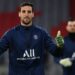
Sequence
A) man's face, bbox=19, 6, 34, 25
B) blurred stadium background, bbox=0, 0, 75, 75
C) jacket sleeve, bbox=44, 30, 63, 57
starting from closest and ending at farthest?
man's face, bbox=19, 6, 34, 25 < jacket sleeve, bbox=44, 30, 63, 57 < blurred stadium background, bbox=0, 0, 75, 75

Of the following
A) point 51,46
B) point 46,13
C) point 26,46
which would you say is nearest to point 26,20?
point 26,46

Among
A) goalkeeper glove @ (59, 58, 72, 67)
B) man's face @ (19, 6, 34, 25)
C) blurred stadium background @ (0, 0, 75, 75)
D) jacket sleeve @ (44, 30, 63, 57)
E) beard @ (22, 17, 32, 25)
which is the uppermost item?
blurred stadium background @ (0, 0, 75, 75)

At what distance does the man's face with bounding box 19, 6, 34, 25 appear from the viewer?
13.9 ft

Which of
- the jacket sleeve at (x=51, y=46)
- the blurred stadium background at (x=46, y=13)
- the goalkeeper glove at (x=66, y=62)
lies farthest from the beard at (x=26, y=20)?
the blurred stadium background at (x=46, y=13)

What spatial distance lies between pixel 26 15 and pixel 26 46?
0.29 metres

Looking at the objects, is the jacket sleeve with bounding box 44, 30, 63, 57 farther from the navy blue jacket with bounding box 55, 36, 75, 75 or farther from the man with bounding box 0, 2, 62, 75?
the navy blue jacket with bounding box 55, 36, 75, 75

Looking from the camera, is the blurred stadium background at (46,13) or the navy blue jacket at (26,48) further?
the blurred stadium background at (46,13)

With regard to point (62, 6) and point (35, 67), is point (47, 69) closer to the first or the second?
point (62, 6)

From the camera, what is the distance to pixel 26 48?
4.29 meters

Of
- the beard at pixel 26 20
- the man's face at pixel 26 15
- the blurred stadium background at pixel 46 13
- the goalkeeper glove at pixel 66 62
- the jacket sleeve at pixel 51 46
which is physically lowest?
the goalkeeper glove at pixel 66 62

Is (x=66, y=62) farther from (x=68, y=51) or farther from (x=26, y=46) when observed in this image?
(x=26, y=46)

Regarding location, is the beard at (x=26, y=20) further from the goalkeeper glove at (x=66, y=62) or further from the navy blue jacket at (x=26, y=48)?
the goalkeeper glove at (x=66, y=62)

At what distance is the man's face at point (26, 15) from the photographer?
4.24 metres

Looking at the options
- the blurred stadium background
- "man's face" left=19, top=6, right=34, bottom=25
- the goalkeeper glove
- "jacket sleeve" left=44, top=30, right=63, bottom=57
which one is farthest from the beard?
the blurred stadium background
